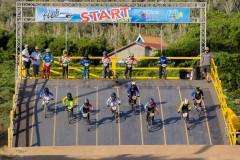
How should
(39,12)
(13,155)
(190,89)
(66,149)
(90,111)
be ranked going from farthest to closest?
(39,12) < (190,89) < (90,111) < (66,149) < (13,155)

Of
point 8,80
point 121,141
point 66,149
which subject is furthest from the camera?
point 8,80

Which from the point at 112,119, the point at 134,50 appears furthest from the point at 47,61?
the point at 134,50

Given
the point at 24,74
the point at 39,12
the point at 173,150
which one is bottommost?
the point at 173,150

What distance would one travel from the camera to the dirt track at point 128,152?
20906 mm

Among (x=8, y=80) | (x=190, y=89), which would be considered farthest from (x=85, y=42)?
(x=190, y=89)

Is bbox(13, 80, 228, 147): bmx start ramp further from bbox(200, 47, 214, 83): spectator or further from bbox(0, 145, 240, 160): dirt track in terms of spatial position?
bbox(0, 145, 240, 160): dirt track

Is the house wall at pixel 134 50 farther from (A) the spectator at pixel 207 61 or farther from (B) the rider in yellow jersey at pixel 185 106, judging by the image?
(B) the rider in yellow jersey at pixel 185 106

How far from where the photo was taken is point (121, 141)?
25078mm

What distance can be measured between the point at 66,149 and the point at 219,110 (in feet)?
25.6

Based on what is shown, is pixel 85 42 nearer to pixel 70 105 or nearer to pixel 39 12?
pixel 39 12

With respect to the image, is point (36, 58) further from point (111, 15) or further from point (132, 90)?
point (132, 90)

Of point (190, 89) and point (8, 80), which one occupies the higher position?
point (8, 80)

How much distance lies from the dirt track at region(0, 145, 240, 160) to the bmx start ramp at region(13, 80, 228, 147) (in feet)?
5.77

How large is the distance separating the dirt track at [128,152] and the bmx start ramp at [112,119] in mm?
1759
